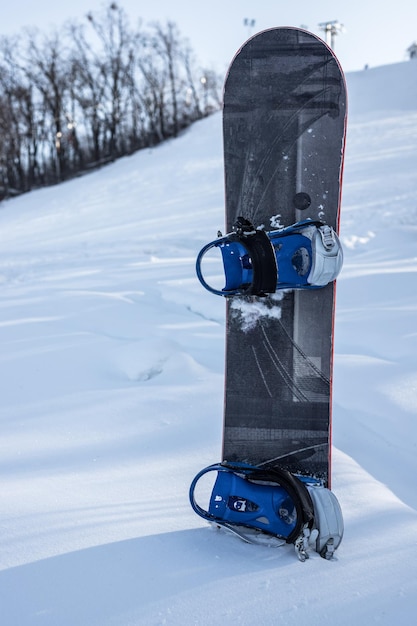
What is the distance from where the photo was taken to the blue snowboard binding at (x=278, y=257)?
1612mm

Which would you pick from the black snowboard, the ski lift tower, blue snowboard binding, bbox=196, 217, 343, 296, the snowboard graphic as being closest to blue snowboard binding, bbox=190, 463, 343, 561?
the snowboard graphic

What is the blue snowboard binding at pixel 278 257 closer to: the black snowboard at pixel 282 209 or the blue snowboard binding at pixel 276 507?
the black snowboard at pixel 282 209

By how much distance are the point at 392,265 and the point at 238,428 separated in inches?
116

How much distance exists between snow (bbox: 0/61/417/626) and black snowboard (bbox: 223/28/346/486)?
24cm

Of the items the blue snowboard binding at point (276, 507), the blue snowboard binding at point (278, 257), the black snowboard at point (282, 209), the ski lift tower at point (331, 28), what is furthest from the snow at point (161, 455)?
the ski lift tower at point (331, 28)

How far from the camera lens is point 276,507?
152 centimetres

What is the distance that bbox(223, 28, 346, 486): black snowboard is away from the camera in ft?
5.84

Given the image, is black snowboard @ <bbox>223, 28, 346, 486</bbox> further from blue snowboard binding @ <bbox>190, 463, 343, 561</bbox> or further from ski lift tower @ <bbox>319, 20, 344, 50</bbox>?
ski lift tower @ <bbox>319, 20, 344, 50</bbox>

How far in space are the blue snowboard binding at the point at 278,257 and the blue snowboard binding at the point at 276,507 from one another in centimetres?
57

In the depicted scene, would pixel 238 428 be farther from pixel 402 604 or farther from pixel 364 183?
pixel 364 183

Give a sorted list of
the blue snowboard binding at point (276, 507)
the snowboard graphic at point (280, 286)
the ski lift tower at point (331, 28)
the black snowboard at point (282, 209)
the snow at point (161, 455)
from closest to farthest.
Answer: the snow at point (161, 455)
the blue snowboard binding at point (276, 507)
the snowboard graphic at point (280, 286)
the black snowboard at point (282, 209)
the ski lift tower at point (331, 28)

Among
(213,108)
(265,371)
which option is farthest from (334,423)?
(213,108)

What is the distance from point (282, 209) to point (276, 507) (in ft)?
3.45

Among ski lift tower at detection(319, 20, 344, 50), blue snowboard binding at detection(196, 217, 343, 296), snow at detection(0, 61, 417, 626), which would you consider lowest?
snow at detection(0, 61, 417, 626)
